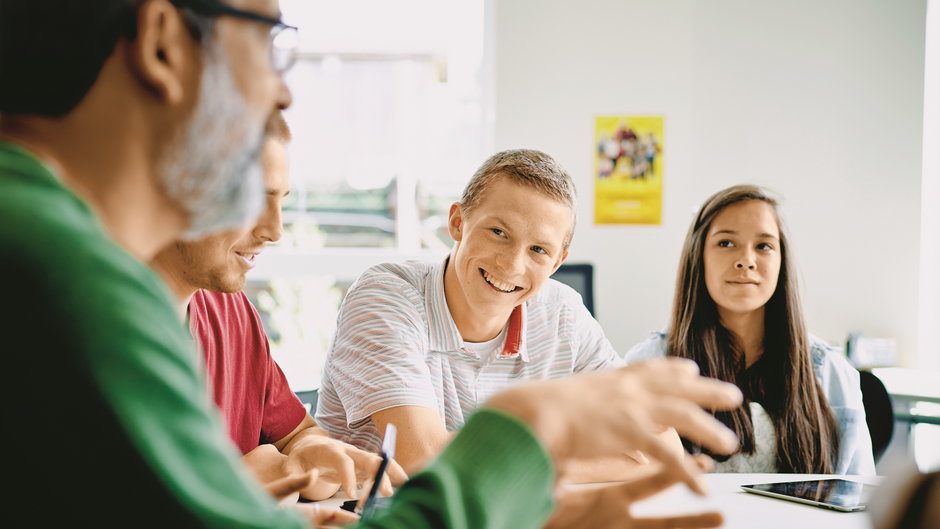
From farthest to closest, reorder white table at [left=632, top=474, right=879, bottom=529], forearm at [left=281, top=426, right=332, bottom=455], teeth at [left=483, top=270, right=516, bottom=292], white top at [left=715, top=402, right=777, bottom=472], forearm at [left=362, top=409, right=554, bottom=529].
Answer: white top at [left=715, top=402, right=777, bottom=472]
teeth at [left=483, top=270, right=516, bottom=292]
forearm at [left=281, top=426, right=332, bottom=455]
white table at [left=632, top=474, right=879, bottom=529]
forearm at [left=362, top=409, right=554, bottom=529]

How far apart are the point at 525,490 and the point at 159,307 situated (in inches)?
12.2

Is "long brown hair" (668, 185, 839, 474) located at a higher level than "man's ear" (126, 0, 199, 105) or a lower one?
lower

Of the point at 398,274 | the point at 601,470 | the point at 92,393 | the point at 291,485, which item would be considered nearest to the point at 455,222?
the point at 398,274

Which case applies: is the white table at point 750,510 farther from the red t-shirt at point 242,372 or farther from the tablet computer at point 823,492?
the red t-shirt at point 242,372

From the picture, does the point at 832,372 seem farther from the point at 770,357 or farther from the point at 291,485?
the point at 291,485

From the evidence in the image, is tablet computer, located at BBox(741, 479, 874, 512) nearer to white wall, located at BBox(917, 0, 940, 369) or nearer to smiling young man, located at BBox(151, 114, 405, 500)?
smiling young man, located at BBox(151, 114, 405, 500)

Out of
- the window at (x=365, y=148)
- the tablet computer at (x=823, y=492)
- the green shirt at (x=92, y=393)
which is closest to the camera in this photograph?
the green shirt at (x=92, y=393)

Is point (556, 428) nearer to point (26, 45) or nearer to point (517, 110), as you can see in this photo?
point (26, 45)

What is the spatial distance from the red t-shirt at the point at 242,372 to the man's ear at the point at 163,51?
98 cm

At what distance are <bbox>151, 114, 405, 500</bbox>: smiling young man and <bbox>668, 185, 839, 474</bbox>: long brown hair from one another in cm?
112

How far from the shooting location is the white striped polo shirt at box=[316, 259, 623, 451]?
172cm

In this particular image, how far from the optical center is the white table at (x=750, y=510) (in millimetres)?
1307

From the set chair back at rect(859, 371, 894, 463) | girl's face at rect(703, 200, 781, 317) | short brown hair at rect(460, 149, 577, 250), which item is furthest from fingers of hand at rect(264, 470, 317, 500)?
chair back at rect(859, 371, 894, 463)

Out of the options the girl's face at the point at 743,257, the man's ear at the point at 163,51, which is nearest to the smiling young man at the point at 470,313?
the girl's face at the point at 743,257
